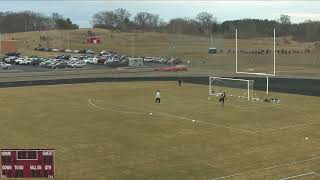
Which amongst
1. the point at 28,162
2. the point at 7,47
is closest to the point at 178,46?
the point at 7,47

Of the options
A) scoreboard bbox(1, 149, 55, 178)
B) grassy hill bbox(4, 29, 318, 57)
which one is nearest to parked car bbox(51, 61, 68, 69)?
grassy hill bbox(4, 29, 318, 57)

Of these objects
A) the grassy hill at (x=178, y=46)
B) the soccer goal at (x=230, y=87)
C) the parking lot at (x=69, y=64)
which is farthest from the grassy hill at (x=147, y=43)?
the soccer goal at (x=230, y=87)

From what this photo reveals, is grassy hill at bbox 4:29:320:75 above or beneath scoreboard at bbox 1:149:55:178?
above

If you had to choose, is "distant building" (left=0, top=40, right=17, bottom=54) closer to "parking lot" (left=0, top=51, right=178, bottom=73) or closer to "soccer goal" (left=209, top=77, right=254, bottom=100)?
"parking lot" (left=0, top=51, right=178, bottom=73)

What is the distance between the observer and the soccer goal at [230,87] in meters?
57.6

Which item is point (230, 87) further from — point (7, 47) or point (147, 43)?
point (7, 47)

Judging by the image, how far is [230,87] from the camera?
63344 millimetres

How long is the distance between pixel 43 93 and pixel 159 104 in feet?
56.7

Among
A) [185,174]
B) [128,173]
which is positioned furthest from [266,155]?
[128,173]

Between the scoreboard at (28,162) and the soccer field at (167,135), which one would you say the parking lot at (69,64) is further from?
the scoreboard at (28,162)

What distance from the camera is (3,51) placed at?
147750 millimetres

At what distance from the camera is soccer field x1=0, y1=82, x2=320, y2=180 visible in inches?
951

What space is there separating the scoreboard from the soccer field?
5576 mm

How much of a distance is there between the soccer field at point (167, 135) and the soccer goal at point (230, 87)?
2884 millimetres
